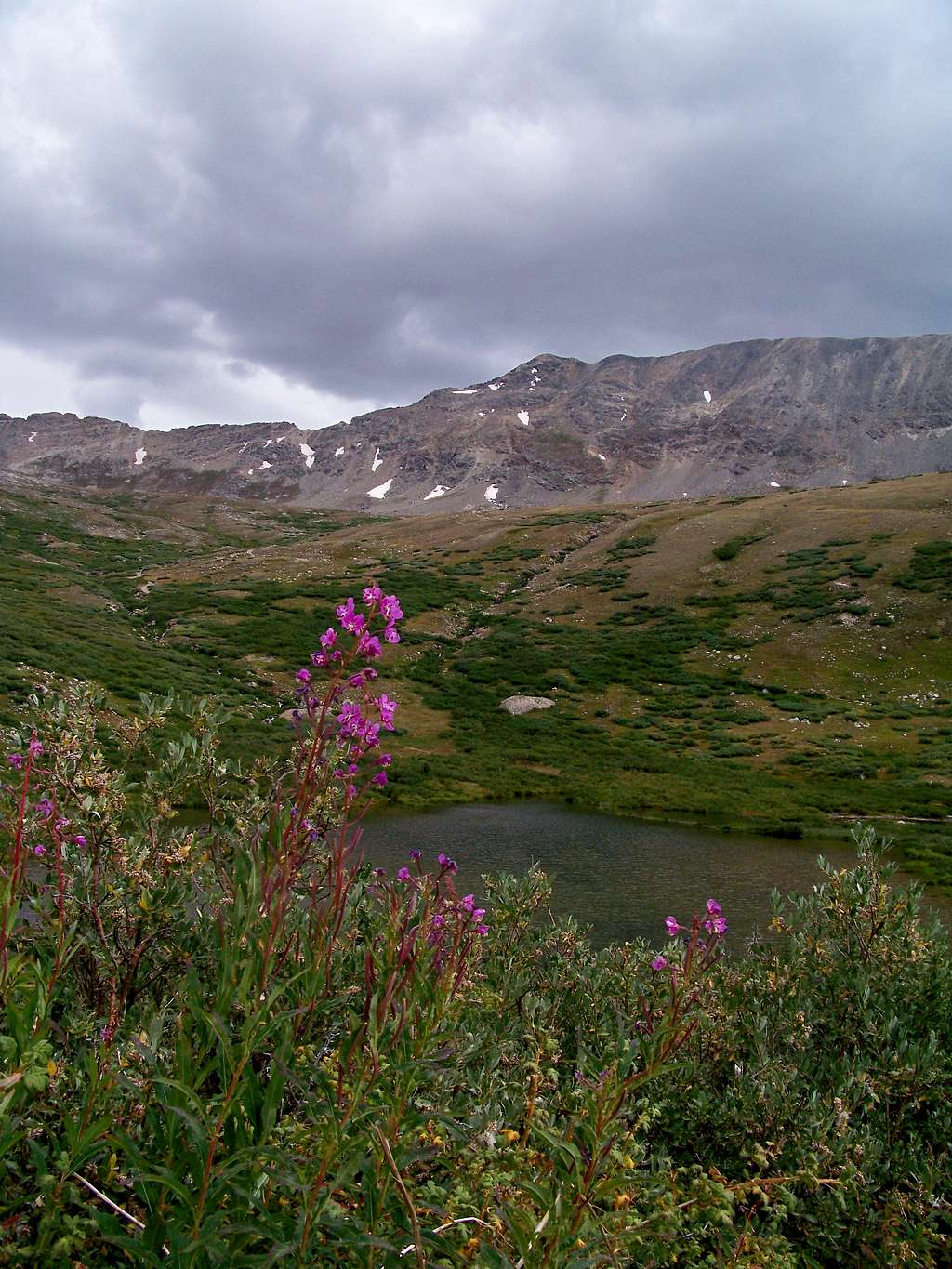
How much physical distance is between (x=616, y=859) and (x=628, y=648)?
117 ft

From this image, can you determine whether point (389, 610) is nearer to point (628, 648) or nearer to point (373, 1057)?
point (373, 1057)

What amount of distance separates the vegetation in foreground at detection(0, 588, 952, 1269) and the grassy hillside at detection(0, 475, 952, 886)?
16489 mm

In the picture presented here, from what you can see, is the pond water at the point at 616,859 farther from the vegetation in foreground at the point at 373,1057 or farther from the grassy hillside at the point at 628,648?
the vegetation in foreground at the point at 373,1057

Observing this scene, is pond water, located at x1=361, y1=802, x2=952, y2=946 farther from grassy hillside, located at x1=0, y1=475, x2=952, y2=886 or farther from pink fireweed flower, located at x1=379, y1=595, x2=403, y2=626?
pink fireweed flower, located at x1=379, y1=595, x2=403, y2=626

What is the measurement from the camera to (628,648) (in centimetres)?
5550

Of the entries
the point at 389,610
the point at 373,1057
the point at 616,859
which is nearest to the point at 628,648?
the point at 616,859

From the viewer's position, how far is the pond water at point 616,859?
53.5 ft

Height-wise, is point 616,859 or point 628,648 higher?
point 628,648

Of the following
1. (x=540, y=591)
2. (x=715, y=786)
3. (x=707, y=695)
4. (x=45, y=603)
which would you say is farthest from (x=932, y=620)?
(x=45, y=603)

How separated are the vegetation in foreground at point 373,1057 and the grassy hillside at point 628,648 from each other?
649 inches

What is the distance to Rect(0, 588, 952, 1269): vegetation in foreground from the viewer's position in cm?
223

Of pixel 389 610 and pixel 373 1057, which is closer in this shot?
Result: pixel 373 1057

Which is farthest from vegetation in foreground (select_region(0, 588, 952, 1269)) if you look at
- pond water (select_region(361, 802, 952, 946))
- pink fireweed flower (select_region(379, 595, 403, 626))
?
pond water (select_region(361, 802, 952, 946))

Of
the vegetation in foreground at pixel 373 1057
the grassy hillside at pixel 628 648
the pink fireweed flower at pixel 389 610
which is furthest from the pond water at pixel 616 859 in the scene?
the pink fireweed flower at pixel 389 610
